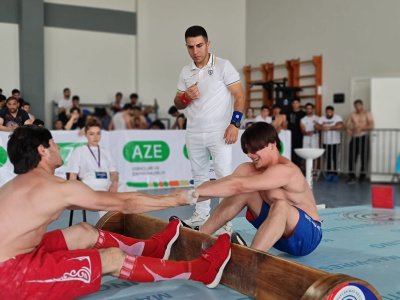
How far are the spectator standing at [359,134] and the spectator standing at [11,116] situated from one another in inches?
271

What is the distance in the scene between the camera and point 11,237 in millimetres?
2441

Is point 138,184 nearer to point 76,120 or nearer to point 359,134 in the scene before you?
point 76,120

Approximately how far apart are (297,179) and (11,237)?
5.83 feet

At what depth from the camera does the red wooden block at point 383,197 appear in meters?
6.33

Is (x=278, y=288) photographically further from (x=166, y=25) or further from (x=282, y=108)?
(x=166, y=25)

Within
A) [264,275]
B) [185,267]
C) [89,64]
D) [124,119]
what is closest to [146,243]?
[185,267]

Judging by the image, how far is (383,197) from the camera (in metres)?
6.36

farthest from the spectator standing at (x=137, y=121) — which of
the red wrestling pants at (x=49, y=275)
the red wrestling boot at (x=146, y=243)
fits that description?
the red wrestling pants at (x=49, y=275)

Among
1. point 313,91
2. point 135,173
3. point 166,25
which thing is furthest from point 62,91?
point 313,91

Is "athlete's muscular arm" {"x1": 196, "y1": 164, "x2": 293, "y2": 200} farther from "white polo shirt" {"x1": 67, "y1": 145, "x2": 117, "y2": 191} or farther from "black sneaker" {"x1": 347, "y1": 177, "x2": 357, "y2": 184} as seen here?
"black sneaker" {"x1": 347, "y1": 177, "x2": 357, "y2": 184}

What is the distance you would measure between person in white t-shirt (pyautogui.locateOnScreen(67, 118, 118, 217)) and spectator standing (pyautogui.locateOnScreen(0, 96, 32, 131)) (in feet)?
9.34

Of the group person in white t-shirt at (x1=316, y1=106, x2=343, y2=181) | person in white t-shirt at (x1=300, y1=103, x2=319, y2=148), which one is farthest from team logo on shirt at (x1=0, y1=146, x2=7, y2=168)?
person in white t-shirt at (x1=316, y1=106, x2=343, y2=181)

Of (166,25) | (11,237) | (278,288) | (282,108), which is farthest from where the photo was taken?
(166,25)

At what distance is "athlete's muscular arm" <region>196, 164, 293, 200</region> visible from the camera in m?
3.15
